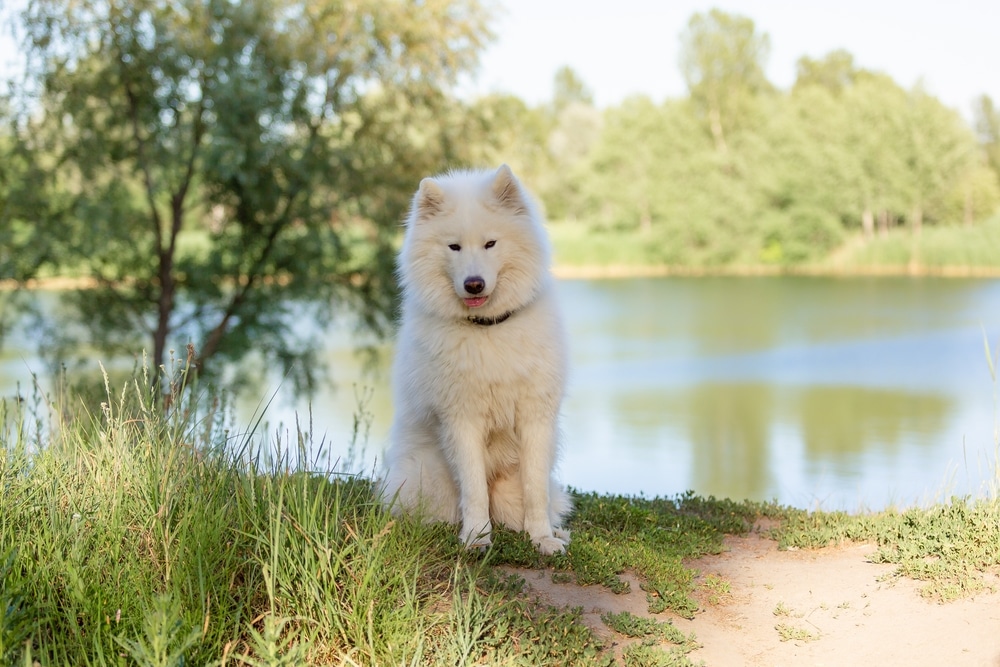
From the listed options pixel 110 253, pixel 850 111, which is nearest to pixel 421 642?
pixel 110 253

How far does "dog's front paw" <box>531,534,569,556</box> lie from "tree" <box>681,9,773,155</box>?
51781 millimetres

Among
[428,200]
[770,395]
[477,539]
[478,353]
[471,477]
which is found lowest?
[770,395]

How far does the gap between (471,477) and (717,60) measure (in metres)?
54.5

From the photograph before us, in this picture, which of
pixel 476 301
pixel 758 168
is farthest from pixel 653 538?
pixel 758 168

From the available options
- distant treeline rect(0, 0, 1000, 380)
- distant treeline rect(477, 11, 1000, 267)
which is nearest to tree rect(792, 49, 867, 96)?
distant treeline rect(477, 11, 1000, 267)

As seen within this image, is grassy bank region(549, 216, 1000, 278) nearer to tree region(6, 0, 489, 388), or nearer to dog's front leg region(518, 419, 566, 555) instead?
tree region(6, 0, 489, 388)

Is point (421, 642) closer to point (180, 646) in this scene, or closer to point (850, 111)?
point (180, 646)

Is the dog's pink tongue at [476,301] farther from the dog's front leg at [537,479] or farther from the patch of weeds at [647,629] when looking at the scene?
the patch of weeds at [647,629]

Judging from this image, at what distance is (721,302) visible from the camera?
35.7 meters

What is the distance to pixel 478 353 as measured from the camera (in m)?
4.43

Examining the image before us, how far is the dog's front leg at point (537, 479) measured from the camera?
4.51 m

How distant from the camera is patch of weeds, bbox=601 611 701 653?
3928 millimetres

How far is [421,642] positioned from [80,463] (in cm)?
193

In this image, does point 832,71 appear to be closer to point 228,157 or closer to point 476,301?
point 228,157
